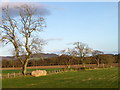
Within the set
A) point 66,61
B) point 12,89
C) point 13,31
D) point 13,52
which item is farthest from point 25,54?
point 66,61

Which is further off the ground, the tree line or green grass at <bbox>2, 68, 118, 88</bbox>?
green grass at <bbox>2, 68, 118, 88</bbox>

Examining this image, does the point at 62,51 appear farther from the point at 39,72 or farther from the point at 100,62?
the point at 39,72

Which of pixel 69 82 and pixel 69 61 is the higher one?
pixel 69 82

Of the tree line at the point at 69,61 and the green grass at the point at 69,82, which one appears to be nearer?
the green grass at the point at 69,82

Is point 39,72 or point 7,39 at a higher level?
point 7,39

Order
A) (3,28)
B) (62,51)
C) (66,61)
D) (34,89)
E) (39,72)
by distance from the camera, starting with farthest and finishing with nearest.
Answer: (62,51), (66,61), (3,28), (39,72), (34,89)

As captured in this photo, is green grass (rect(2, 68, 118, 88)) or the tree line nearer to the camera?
green grass (rect(2, 68, 118, 88))

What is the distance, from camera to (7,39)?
35500 mm

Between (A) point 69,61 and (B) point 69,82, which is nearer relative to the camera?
(B) point 69,82

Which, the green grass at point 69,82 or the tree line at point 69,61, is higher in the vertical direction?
the green grass at point 69,82

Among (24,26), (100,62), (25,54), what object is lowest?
(100,62)

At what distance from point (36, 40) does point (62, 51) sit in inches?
1651

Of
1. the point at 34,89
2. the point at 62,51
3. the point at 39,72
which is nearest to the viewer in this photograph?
the point at 34,89

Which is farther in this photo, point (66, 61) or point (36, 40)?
point (66, 61)
